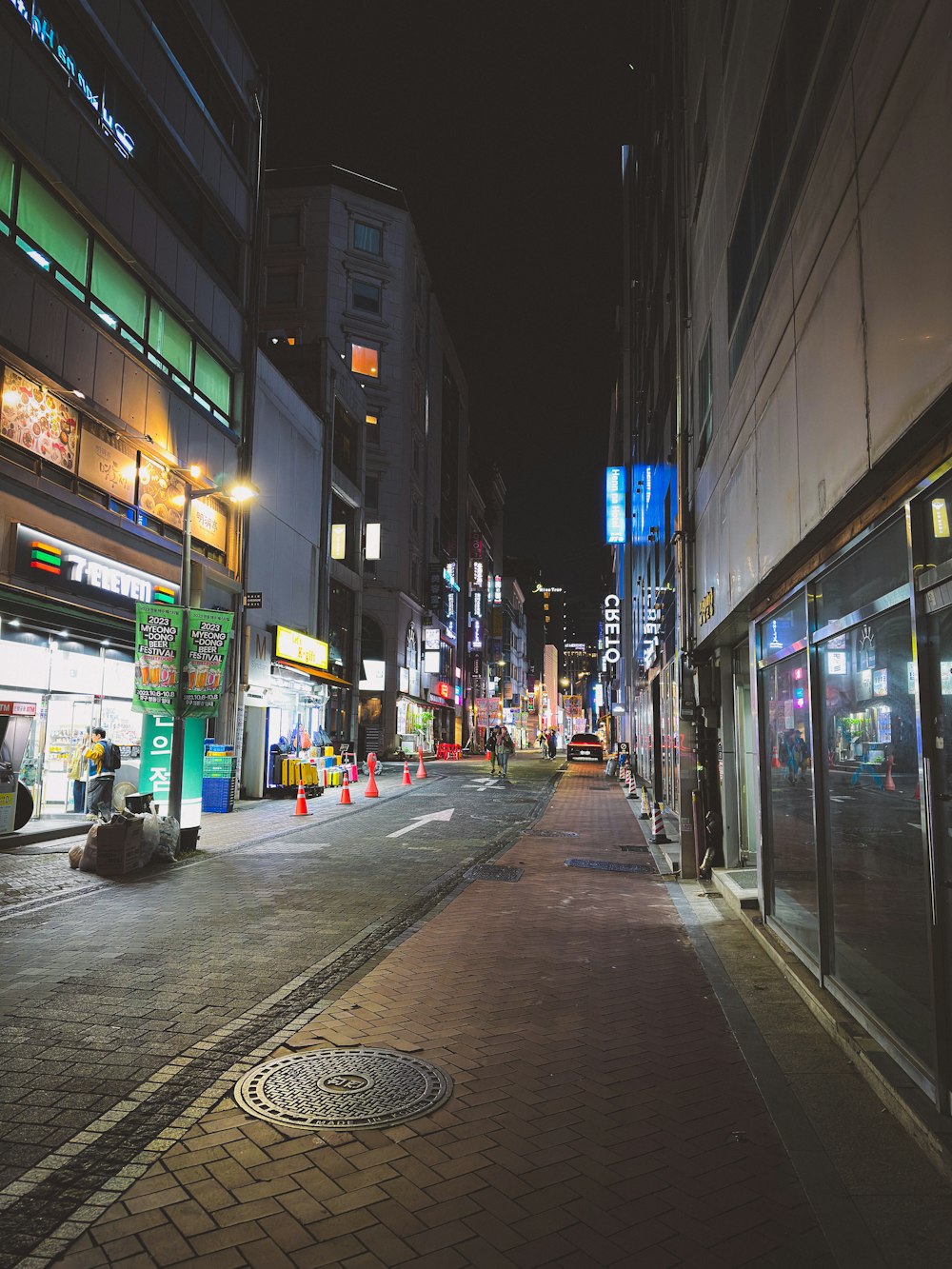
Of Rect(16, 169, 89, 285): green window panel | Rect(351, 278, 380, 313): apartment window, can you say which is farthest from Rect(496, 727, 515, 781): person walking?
Rect(351, 278, 380, 313): apartment window

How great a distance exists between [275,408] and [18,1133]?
25.5m

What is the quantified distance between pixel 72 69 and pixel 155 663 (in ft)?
39.4

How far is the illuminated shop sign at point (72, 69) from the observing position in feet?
49.3

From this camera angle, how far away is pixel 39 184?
15.5m

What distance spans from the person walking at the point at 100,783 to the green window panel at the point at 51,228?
30.5 ft

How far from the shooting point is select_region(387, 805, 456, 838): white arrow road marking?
16.3 metres

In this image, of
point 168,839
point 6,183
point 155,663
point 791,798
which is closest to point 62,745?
point 155,663

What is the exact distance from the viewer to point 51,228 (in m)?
15.8

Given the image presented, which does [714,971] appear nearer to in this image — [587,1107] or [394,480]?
[587,1107]

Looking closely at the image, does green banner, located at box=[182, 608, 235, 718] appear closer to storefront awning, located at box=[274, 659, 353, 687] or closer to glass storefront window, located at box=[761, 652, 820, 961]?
glass storefront window, located at box=[761, 652, 820, 961]

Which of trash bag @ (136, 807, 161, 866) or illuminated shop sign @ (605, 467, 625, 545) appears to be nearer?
trash bag @ (136, 807, 161, 866)

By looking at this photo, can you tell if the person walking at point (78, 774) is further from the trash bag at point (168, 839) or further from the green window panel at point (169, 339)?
the green window panel at point (169, 339)

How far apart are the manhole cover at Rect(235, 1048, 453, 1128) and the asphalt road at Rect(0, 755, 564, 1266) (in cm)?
25

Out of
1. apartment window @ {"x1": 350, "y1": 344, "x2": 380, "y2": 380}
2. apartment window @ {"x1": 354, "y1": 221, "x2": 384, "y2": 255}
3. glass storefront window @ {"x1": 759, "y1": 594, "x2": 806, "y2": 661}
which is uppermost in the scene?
apartment window @ {"x1": 354, "y1": 221, "x2": 384, "y2": 255}
